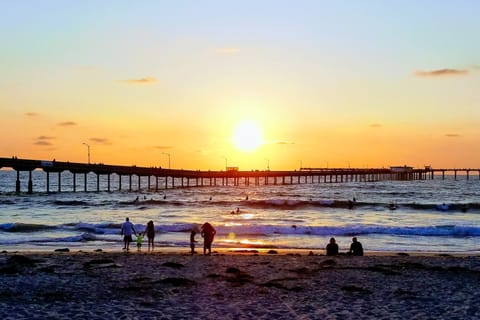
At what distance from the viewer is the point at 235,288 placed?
13.4 m

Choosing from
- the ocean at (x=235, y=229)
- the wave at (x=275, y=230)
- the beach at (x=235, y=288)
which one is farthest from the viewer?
the wave at (x=275, y=230)

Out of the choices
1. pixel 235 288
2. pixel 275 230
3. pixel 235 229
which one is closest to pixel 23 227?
pixel 235 229

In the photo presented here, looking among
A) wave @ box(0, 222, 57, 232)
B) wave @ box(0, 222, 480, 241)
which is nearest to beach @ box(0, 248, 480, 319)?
wave @ box(0, 222, 480, 241)

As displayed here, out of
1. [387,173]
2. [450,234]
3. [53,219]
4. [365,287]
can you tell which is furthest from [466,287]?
[387,173]

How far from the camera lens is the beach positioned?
35.8 ft

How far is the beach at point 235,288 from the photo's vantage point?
10914 mm

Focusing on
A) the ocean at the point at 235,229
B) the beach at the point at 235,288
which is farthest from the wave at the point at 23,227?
the beach at the point at 235,288

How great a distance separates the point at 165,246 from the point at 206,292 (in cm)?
1366

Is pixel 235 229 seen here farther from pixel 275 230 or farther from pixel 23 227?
pixel 23 227

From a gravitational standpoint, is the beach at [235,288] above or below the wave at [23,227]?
above

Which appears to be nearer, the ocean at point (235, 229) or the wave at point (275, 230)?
the ocean at point (235, 229)

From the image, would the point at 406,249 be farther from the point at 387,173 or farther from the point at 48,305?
the point at 387,173

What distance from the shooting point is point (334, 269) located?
16703 millimetres

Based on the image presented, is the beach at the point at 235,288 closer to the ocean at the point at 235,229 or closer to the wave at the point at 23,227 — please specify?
the ocean at the point at 235,229
